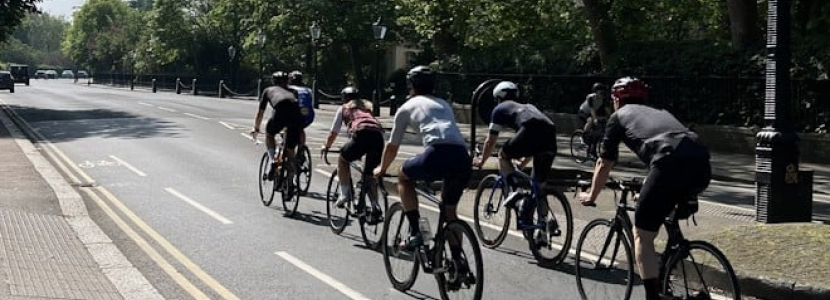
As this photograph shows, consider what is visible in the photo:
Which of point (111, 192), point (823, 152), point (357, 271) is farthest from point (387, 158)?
point (823, 152)

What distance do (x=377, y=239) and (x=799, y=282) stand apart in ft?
13.6

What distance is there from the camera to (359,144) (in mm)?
9109

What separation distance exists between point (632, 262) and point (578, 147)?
14567mm

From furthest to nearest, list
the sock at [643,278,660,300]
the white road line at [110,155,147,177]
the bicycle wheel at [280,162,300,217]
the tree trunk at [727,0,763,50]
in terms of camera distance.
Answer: the tree trunk at [727,0,763,50], the white road line at [110,155,147,177], the bicycle wheel at [280,162,300,217], the sock at [643,278,660,300]

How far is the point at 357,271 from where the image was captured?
815 centimetres

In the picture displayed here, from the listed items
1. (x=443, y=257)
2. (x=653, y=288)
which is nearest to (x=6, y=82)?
(x=443, y=257)

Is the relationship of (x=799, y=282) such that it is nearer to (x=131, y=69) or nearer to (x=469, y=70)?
(x=469, y=70)

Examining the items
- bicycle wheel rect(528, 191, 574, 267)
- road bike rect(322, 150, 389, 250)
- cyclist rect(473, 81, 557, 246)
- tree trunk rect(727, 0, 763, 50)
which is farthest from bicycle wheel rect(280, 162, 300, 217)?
tree trunk rect(727, 0, 763, 50)

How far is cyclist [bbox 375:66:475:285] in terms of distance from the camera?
6730 mm

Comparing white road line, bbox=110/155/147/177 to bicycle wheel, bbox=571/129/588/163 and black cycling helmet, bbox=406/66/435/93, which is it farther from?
black cycling helmet, bbox=406/66/435/93

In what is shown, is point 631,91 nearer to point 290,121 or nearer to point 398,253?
point 398,253

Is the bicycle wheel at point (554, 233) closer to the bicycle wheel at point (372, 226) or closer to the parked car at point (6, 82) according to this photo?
the bicycle wheel at point (372, 226)

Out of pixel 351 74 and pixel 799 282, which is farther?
pixel 351 74

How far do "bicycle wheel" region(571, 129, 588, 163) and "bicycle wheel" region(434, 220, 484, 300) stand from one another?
44.0 ft
